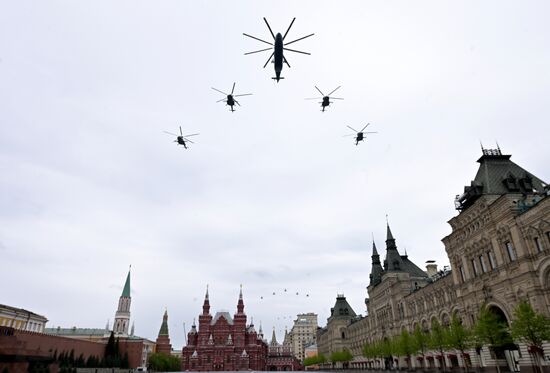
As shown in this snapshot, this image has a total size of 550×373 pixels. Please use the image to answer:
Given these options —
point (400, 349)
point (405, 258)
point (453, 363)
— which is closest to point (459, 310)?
point (453, 363)

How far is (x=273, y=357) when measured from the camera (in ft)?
456

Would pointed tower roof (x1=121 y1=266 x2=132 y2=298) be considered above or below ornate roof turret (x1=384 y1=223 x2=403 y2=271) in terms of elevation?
above

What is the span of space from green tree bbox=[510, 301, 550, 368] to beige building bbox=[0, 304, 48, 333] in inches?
3612

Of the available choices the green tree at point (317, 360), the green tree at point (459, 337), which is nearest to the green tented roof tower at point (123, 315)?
the green tree at point (317, 360)

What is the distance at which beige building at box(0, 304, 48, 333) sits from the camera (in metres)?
75.9

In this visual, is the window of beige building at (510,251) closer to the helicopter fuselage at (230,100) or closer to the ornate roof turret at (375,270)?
the helicopter fuselage at (230,100)

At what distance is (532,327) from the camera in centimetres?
2856

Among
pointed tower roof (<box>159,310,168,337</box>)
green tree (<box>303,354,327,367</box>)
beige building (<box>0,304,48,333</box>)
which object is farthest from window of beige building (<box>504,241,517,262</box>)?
pointed tower roof (<box>159,310,168,337</box>)

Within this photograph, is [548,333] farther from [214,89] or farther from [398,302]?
[398,302]

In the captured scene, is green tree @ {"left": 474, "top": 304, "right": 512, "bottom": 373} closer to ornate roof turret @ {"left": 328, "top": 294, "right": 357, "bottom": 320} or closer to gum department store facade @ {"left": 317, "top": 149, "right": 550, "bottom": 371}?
gum department store facade @ {"left": 317, "top": 149, "right": 550, "bottom": 371}

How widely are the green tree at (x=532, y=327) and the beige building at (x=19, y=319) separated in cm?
9173

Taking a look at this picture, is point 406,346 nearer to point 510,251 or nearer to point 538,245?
point 510,251

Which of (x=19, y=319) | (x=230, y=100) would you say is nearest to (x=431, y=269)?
(x=230, y=100)

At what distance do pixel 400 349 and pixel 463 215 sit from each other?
25572 millimetres
